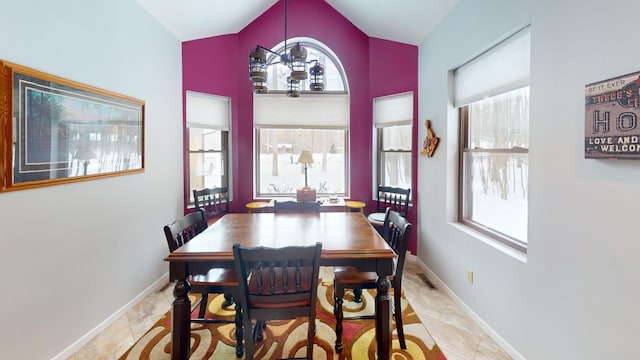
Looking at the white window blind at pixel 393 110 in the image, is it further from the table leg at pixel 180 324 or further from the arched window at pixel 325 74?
the table leg at pixel 180 324

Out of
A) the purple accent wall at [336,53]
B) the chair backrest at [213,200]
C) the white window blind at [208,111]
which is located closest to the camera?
the chair backrest at [213,200]

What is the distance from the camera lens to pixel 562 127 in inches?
63.8

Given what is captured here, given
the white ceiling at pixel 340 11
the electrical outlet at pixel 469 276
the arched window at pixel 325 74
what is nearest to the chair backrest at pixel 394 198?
the electrical outlet at pixel 469 276

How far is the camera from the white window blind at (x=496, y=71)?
1984 millimetres

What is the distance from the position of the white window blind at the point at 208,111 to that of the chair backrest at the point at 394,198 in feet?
7.98

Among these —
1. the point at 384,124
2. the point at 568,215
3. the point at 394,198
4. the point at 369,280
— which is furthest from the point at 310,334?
the point at 384,124

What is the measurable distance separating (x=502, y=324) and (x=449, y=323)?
0.42 metres

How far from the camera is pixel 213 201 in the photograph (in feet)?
12.8

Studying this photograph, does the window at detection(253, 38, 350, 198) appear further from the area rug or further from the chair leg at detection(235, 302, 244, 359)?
the chair leg at detection(235, 302, 244, 359)

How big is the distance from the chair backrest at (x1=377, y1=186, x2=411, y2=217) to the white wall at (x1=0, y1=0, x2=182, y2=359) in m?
2.75

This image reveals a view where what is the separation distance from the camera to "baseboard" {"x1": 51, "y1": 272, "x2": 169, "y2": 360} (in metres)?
2.03

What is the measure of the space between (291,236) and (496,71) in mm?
2027

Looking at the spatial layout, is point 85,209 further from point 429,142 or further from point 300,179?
point 429,142

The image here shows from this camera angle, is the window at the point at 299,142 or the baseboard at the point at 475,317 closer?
the baseboard at the point at 475,317
